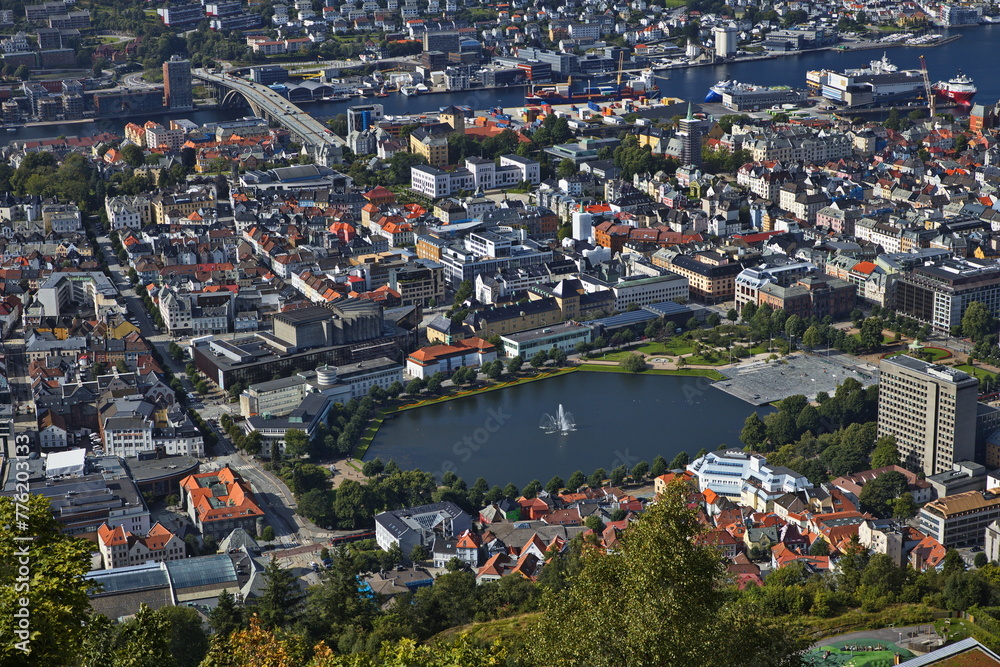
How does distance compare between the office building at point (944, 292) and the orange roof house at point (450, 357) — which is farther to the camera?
the office building at point (944, 292)

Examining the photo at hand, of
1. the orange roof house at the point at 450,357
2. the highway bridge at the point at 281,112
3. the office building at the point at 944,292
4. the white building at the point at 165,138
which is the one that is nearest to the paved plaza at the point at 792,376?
the office building at the point at 944,292

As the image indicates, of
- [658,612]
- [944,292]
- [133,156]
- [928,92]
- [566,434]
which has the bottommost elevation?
[566,434]

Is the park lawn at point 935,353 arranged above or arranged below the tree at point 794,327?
below

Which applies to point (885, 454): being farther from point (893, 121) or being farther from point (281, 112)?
point (281, 112)

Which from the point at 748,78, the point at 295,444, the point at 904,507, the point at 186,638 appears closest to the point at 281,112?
the point at 748,78

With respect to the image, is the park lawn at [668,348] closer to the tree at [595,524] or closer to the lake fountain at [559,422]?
the lake fountain at [559,422]

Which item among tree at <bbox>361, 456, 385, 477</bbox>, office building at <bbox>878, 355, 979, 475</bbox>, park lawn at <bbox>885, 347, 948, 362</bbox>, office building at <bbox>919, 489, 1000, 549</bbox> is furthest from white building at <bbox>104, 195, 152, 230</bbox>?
office building at <bbox>919, 489, 1000, 549</bbox>
